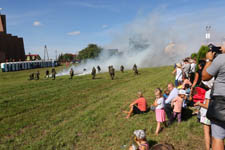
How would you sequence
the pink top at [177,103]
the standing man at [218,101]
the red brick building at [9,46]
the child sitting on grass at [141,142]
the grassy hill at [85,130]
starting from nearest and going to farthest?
the standing man at [218,101] → the child sitting on grass at [141,142] → the grassy hill at [85,130] → the pink top at [177,103] → the red brick building at [9,46]

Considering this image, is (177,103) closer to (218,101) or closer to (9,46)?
(218,101)

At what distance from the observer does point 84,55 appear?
74.3 metres

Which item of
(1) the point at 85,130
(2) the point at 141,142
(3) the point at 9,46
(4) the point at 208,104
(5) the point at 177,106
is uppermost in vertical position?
(3) the point at 9,46

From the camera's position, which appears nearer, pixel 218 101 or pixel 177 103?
pixel 218 101

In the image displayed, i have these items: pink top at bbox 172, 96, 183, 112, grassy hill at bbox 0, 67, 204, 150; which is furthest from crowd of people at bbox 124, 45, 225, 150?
grassy hill at bbox 0, 67, 204, 150

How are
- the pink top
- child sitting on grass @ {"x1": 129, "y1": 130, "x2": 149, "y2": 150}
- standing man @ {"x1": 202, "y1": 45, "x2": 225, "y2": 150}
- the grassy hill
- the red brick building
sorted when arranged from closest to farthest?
standing man @ {"x1": 202, "y1": 45, "x2": 225, "y2": 150}
child sitting on grass @ {"x1": 129, "y1": 130, "x2": 149, "y2": 150}
the grassy hill
the pink top
the red brick building

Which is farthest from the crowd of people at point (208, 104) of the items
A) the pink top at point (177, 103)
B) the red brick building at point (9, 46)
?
the red brick building at point (9, 46)

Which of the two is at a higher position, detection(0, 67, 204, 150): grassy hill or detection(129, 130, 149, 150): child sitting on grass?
detection(129, 130, 149, 150): child sitting on grass

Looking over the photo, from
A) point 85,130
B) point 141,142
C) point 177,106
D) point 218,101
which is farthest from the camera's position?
point 85,130

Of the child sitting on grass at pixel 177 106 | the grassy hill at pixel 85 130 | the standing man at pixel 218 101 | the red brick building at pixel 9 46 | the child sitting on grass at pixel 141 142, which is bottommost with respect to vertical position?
the grassy hill at pixel 85 130

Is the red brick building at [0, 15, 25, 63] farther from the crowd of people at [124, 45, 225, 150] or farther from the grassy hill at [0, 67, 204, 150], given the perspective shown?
the crowd of people at [124, 45, 225, 150]

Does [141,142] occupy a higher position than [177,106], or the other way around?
[177,106]

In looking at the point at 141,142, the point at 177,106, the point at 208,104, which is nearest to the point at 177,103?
the point at 177,106

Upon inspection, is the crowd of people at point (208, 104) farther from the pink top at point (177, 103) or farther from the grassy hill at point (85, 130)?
the grassy hill at point (85, 130)
